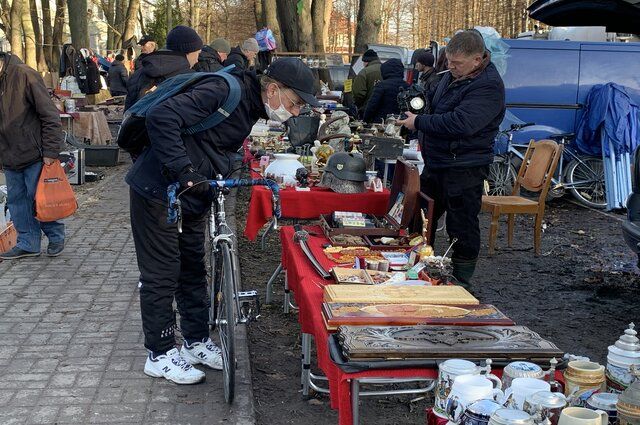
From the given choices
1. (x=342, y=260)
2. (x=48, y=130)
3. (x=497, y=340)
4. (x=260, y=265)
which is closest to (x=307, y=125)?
(x=260, y=265)

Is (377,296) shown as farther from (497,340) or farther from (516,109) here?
(516,109)

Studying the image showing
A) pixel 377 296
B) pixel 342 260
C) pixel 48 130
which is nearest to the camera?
pixel 377 296

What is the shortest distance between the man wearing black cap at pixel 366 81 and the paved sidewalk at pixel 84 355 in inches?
245

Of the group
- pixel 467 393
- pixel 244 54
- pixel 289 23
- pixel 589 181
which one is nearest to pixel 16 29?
pixel 289 23

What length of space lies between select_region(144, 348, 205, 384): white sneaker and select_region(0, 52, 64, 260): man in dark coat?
3.09 m

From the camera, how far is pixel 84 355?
15.9 feet

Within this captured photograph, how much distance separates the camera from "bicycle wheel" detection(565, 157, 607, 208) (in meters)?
11.0

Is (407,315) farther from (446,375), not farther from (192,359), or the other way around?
(192,359)

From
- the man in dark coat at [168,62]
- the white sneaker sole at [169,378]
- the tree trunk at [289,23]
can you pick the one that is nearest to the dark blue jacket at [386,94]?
the man in dark coat at [168,62]

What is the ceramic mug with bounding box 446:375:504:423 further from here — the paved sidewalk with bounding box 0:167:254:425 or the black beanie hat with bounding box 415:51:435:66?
the black beanie hat with bounding box 415:51:435:66

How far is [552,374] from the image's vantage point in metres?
2.70

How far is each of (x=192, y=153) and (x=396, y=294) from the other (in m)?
1.27

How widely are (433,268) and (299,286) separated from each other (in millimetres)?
707

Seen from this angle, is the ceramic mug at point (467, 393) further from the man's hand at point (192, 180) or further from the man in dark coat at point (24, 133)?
the man in dark coat at point (24, 133)
